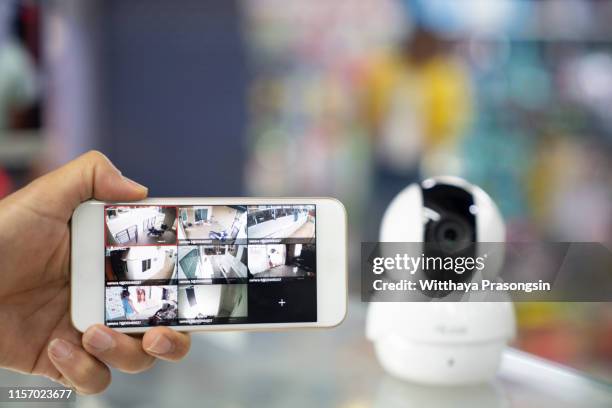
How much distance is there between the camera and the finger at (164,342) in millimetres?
663

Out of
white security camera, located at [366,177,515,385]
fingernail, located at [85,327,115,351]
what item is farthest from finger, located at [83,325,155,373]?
A: white security camera, located at [366,177,515,385]

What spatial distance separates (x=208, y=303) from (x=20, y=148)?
1.45 m

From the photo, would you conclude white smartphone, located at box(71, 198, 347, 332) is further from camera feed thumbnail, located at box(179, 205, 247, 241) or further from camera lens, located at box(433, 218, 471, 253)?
camera lens, located at box(433, 218, 471, 253)

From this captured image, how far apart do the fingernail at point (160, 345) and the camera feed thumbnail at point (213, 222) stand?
11cm

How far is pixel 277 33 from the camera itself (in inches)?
89.8

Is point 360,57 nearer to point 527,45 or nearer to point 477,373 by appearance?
point 527,45

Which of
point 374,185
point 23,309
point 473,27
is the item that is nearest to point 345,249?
point 23,309

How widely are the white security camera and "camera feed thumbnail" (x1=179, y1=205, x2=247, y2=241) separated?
0.17 meters

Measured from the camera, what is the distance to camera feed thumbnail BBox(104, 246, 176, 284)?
678mm

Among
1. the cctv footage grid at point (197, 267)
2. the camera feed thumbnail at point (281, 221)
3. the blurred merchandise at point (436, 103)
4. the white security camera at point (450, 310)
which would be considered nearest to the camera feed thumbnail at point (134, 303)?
the cctv footage grid at point (197, 267)

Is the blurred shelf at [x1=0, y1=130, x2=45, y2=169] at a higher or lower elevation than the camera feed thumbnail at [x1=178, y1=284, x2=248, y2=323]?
higher

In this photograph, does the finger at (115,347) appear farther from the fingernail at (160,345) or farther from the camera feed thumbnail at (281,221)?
the camera feed thumbnail at (281,221)

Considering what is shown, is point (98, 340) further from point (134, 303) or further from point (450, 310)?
point (450, 310)

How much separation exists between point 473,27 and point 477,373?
185cm
